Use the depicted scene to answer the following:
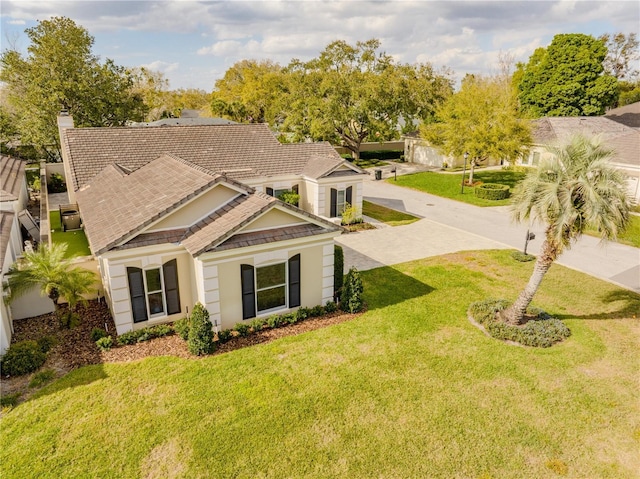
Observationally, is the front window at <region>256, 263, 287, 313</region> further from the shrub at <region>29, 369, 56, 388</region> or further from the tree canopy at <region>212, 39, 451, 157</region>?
the tree canopy at <region>212, 39, 451, 157</region>

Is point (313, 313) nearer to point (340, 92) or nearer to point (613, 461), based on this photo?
point (613, 461)

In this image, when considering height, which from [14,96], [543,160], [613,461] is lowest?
[613,461]

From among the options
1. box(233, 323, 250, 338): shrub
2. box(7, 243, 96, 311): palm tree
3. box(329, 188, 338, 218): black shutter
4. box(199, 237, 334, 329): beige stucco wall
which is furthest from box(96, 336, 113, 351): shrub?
box(329, 188, 338, 218): black shutter

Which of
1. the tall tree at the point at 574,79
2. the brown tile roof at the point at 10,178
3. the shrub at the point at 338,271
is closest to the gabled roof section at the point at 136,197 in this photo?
the brown tile roof at the point at 10,178

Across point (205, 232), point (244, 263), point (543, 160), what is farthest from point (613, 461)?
point (205, 232)

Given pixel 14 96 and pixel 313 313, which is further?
Answer: pixel 14 96

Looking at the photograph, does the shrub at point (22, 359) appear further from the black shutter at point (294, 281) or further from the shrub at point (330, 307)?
the shrub at point (330, 307)
